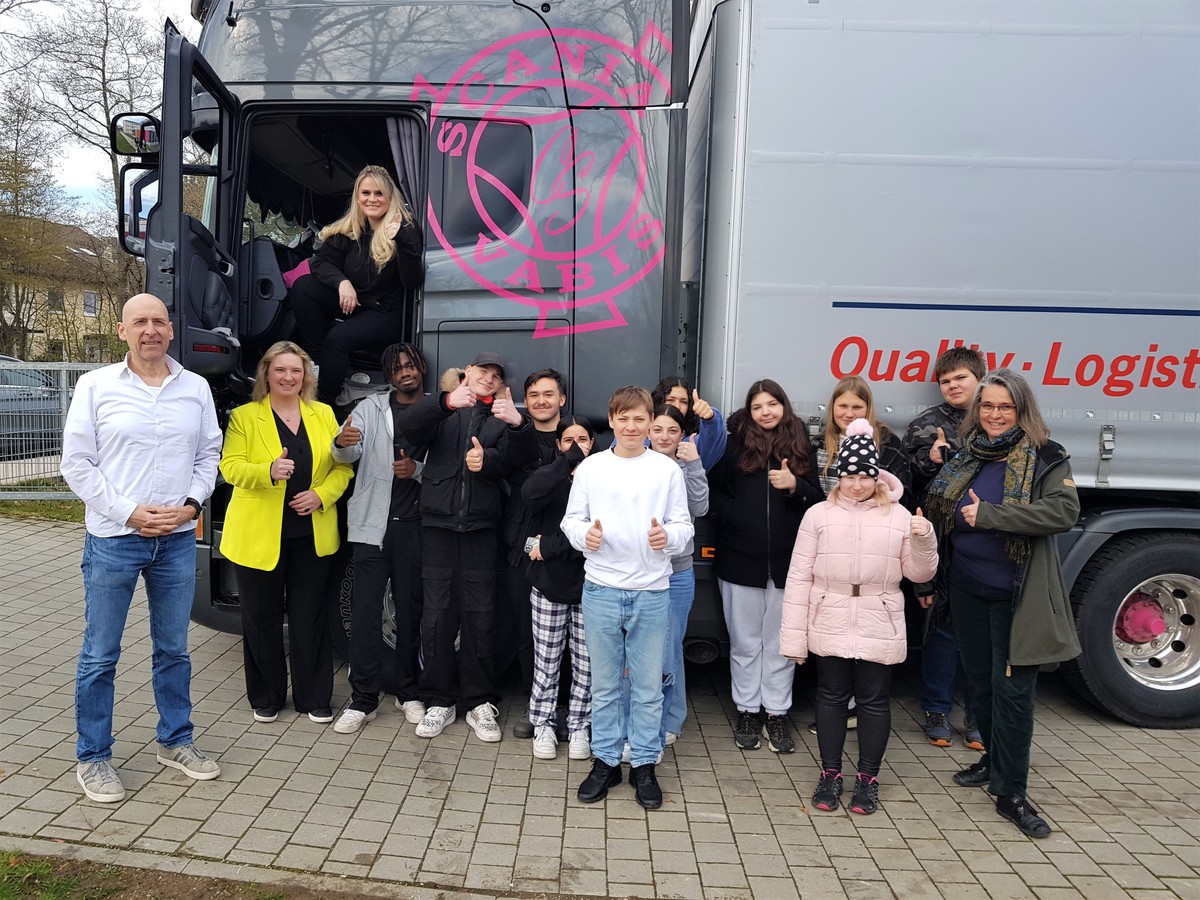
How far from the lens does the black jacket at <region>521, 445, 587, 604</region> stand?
331cm

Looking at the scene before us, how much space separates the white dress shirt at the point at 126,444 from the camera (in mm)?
2918

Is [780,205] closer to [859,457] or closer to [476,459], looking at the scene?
[859,457]

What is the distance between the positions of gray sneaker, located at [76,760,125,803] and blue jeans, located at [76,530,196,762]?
0.10ft

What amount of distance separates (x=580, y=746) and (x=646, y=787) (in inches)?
17.9

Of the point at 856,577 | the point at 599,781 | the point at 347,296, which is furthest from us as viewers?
the point at 347,296

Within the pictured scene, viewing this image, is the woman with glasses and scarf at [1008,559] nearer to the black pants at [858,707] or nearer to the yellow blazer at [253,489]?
the black pants at [858,707]

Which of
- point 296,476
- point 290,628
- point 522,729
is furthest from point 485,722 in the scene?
point 296,476

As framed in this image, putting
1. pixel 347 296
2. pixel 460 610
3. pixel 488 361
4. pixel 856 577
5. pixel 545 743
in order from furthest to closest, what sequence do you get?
pixel 347 296
pixel 460 610
pixel 545 743
pixel 488 361
pixel 856 577

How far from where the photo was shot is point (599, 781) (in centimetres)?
319

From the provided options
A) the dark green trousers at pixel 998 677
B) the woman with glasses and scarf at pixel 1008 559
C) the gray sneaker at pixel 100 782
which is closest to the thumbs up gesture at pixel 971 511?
the woman with glasses and scarf at pixel 1008 559

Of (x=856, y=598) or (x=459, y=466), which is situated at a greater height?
(x=459, y=466)

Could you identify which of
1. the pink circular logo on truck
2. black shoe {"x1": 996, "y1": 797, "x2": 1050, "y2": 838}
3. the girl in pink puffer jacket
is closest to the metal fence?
the pink circular logo on truck

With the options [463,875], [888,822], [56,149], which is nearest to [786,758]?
[888,822]

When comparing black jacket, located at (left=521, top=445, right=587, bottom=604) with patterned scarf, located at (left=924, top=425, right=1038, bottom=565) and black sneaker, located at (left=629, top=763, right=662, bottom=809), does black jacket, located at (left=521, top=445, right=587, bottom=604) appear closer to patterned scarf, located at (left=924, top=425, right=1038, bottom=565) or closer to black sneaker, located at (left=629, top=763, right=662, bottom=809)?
black sneaker, located at (left=629, top=763, right=662, bottom=809)
